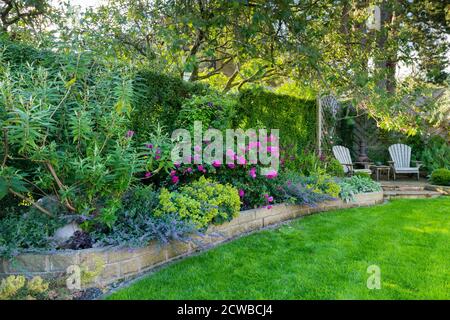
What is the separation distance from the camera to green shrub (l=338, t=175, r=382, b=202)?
19.1 feet

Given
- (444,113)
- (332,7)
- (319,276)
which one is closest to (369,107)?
(332,7)

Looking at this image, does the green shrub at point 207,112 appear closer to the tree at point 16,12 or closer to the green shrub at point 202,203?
the green shrub at point 202,203

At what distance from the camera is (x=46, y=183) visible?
9.37 ft

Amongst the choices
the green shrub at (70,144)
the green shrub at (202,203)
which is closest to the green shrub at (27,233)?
the green shrub at (70,144)

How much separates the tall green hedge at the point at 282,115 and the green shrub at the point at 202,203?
159 cm

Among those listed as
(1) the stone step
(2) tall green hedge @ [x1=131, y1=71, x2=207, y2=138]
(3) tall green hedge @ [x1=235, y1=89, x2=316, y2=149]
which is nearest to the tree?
(2) tall green hedge @ [x1=131, y1=71, x2=207, y2=138]

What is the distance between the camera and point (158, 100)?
448cm

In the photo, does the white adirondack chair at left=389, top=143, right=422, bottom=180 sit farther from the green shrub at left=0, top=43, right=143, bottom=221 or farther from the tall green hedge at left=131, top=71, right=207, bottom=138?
the green shrub at left=0, top=43, right=143, bottom=221

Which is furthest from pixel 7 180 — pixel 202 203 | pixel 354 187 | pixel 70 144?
pixel 354 187

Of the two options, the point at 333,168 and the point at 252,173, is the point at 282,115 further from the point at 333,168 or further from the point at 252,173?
the point at 252,173

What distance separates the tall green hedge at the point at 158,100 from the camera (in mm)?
4258

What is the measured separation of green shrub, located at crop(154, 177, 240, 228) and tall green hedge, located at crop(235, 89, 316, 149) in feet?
5.23

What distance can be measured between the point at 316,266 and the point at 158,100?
112 inches
